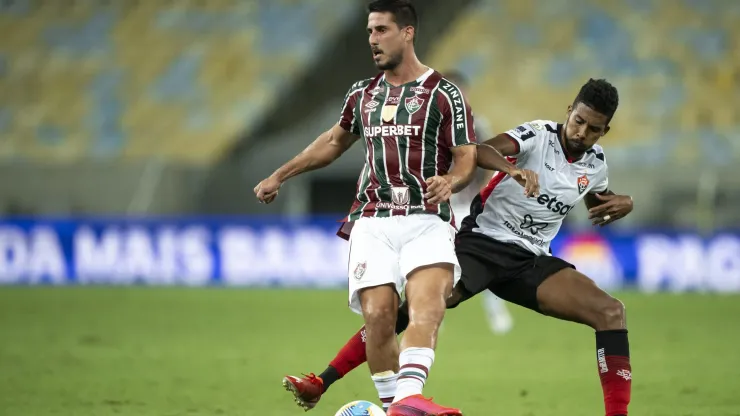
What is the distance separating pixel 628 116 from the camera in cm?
1909

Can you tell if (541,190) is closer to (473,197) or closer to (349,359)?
(349,359)

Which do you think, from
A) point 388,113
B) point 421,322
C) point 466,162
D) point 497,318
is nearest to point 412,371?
point 421,322

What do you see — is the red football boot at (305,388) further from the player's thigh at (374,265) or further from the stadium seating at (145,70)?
the stadium seating at (145,70)

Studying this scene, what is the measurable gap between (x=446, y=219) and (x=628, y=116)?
13776mm

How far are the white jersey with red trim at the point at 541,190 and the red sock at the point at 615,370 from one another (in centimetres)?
69

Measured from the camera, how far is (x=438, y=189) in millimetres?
5602

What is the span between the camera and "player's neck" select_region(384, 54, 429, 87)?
5.98 m

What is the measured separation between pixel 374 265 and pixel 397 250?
0.50ft

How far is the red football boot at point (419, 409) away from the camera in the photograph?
17.1ft

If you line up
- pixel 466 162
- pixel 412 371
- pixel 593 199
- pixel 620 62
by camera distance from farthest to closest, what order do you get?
pixel 620 62 < pixel 593 199 < pixel 466 162 < pixel 412 371

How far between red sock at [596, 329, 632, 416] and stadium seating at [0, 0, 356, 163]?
13.7m

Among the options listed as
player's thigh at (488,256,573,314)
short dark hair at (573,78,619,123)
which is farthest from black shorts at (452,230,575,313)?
short dark hair at (573,78,619,123)

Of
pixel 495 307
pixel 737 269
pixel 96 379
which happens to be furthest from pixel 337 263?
pixel 96 379

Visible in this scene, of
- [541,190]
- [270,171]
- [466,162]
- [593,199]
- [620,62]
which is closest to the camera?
[466,162]
